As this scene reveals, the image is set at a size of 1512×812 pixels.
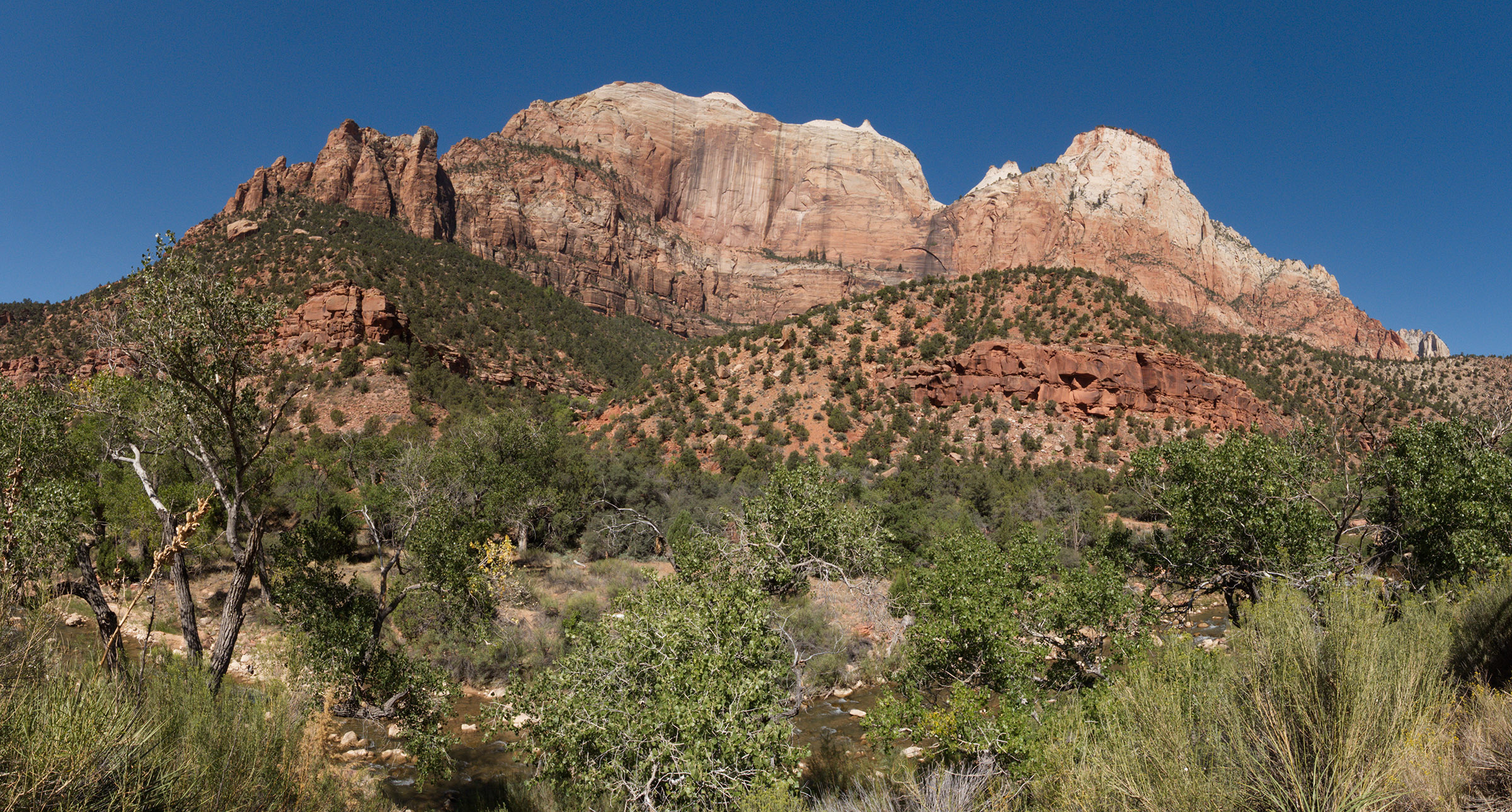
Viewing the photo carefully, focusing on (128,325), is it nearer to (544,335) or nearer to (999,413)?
(999,413)

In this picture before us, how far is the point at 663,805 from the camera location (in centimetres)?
658

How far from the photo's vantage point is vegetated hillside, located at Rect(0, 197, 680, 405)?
43656 millimetres

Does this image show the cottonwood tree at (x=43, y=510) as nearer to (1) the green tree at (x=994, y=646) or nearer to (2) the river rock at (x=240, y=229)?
(1) the green tree at (x=994, y=646)

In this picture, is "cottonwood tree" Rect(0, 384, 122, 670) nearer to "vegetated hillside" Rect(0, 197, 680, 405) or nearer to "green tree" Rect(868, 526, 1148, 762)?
"green tree" Rect(868, 526, 1148, 762)

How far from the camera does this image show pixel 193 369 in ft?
26.8

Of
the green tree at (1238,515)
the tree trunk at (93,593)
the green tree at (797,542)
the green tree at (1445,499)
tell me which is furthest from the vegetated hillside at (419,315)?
the green tree at (1445,499)

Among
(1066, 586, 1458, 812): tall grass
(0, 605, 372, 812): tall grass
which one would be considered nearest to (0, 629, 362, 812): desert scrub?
(0, 605, 372, 812): tall grass

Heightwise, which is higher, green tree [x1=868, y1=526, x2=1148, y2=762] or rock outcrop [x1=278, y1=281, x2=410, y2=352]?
rock outcrop [x1=278, y1=281, x2=410, y2=352]

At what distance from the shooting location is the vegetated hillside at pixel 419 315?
43656 mm

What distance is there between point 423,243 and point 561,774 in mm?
70516

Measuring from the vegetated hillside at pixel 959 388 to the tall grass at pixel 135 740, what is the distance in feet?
94.0

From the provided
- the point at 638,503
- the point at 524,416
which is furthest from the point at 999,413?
the point at 524,416

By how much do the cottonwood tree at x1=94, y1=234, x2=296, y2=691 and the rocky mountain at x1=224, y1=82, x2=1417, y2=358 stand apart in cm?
8025

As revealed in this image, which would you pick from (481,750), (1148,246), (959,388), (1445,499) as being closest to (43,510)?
(481,750)
